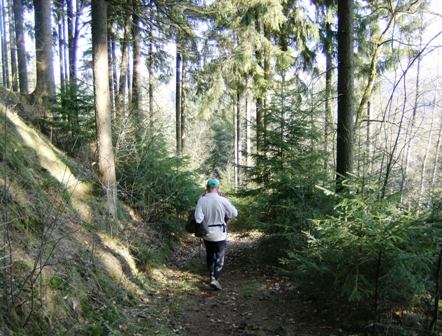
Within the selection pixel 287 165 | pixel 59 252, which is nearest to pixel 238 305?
pixel 59 252

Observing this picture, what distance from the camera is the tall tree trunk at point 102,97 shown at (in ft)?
22.8

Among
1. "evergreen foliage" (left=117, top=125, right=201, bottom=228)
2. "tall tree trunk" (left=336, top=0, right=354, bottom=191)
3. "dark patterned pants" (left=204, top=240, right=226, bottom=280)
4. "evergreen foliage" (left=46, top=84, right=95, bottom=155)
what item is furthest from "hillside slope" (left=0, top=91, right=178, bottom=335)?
"tall tree trunk" (left=336, top=0, right=354, bottom=191)

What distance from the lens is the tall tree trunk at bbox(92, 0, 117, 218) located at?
22.8 ft

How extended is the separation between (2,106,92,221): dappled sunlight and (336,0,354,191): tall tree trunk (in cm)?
506

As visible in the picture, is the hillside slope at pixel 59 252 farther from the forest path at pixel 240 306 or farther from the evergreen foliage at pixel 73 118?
the evergreen foliage at pixel 73 118

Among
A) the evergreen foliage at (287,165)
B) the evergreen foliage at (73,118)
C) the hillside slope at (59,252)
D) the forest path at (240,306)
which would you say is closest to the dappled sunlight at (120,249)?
the hillside slope at (59,252)

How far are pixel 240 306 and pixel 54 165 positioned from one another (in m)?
4.75

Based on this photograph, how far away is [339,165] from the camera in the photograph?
681cm

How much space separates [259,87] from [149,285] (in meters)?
10.1

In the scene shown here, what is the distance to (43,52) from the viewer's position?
9.84 meters

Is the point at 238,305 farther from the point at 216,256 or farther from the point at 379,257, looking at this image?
the point at 379,257

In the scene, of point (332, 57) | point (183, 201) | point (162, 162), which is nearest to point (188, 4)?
point (162, 162)

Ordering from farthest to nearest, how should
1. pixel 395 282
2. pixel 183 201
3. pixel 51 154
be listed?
1. pixel 183 201
2. pixel 51 154
3. pixel 395 282

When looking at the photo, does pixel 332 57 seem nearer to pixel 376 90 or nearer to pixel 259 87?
pixel 376 90
